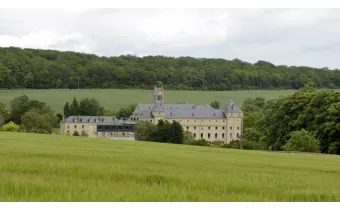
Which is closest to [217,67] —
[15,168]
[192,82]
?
[192,82]

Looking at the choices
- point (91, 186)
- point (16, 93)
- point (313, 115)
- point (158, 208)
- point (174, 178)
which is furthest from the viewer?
point (16, 93)

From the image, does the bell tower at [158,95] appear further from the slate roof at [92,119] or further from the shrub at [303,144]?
the shrub at [303,144]

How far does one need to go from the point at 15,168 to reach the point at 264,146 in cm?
4927

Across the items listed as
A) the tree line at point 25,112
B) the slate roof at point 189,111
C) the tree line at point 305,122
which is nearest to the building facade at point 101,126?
the tree line at point 25,112

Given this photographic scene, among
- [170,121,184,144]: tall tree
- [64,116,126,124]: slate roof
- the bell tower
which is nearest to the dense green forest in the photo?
the bell tower

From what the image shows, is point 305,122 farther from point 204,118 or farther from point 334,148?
point 204,118

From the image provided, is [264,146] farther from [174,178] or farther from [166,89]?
[166,89]

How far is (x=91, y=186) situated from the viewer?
20.8 ft

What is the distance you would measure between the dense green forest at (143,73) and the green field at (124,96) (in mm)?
6139

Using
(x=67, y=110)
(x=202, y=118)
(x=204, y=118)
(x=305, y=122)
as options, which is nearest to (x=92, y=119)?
(x=67, y=110)

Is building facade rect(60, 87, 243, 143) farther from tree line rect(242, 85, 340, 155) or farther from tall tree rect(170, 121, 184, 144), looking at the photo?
tree line rect(242, 85, 340, 155)

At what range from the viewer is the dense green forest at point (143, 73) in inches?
5906

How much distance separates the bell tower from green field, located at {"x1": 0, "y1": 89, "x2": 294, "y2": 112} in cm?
176

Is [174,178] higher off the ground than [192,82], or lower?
lower
